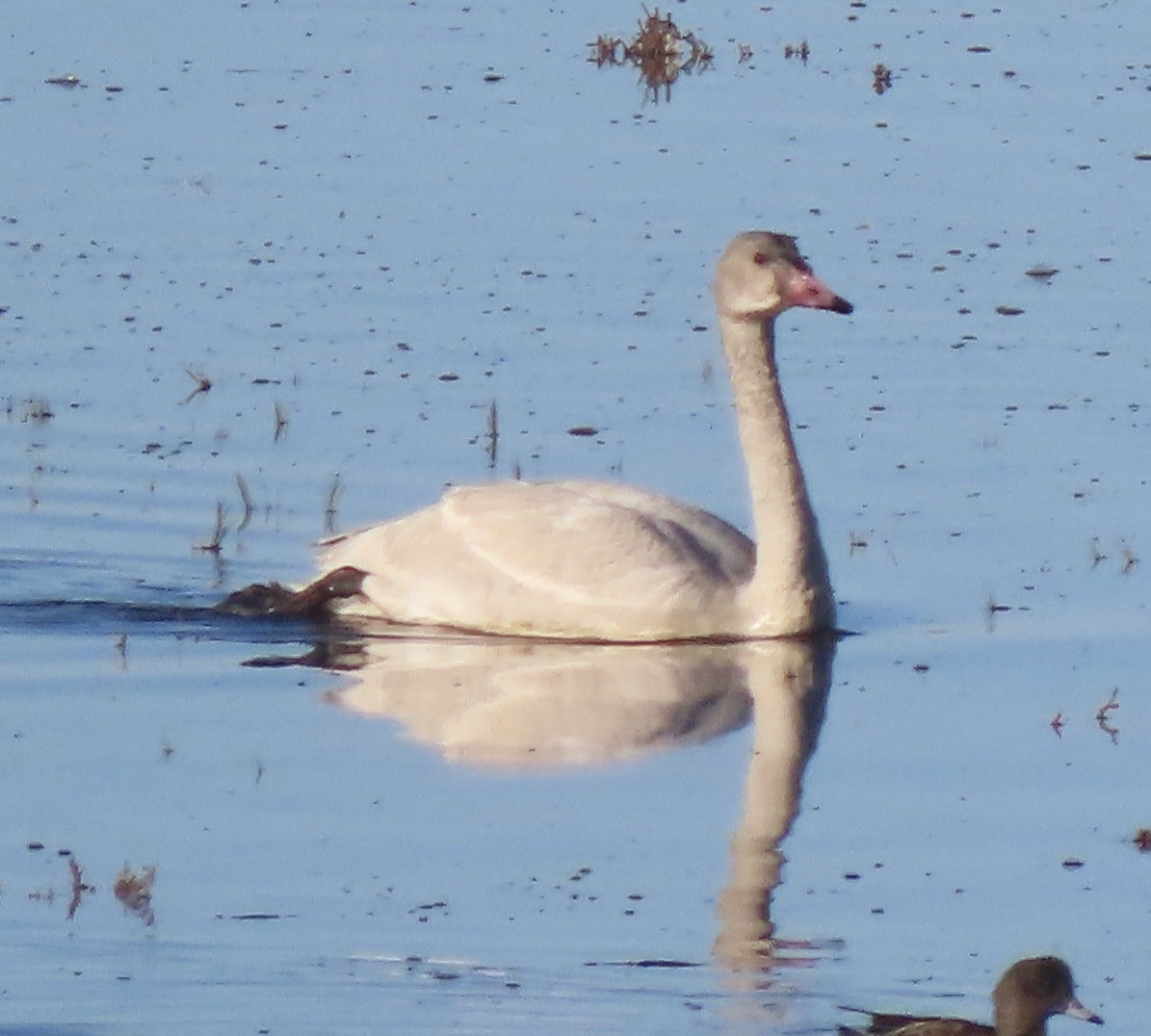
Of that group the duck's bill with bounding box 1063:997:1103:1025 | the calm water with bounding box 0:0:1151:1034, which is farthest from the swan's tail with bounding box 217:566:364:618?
the duck's bill with bounding box 1063:997:1103:1025

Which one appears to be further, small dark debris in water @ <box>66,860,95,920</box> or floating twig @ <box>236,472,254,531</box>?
floating twig @ <box>236,472,254,531</box>

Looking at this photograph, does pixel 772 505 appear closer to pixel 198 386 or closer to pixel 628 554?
pixel 628 554

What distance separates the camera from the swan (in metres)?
12.4

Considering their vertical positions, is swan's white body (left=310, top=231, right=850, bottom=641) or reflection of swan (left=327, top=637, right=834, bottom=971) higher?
swan's white body (left=310, top=231, right=850, bottom=641)

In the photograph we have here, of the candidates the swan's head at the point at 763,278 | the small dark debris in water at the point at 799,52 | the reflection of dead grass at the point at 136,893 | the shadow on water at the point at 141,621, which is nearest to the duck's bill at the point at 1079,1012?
the reflection of dead grass at the point at 136,893

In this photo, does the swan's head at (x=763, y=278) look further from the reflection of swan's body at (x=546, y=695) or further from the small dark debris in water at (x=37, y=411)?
the small dark debris in water at (x=37, y=411)

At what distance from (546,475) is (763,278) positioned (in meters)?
1.64

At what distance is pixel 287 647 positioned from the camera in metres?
12.3

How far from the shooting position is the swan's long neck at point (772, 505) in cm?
1233

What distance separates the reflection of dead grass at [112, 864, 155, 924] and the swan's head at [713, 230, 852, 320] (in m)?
4.45

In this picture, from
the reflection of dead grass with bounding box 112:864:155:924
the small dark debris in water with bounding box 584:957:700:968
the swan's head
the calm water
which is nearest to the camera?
the small dark debris in water with bounding box 584:957:700:968

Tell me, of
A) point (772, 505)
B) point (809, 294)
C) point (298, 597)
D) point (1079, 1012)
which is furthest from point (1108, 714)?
point (1079, 1012)

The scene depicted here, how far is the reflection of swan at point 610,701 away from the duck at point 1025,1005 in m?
1.58

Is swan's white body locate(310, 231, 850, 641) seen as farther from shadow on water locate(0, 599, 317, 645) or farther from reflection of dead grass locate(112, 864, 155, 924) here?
reflection of dead grass locate(112, 864, 155, 924)
